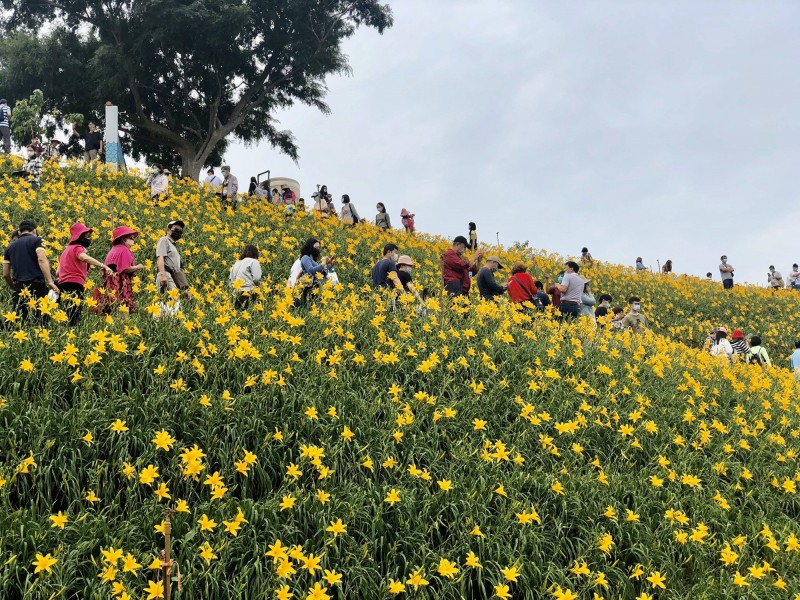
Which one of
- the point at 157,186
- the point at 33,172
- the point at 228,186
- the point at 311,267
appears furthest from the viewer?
the point at 228,186

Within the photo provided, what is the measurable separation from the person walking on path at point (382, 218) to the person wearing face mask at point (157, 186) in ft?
18.1

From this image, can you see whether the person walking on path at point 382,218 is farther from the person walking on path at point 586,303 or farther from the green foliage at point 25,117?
the green foliage at point 25,117

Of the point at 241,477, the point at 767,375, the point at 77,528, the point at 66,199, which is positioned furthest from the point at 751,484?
the point at 66,199

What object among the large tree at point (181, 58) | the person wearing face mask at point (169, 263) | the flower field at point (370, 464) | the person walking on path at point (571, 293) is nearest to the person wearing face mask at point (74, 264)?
the flower field at point (370, 464)

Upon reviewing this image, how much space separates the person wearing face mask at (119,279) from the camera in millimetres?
5881

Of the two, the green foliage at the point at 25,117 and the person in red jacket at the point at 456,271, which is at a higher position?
the green foliage at the point at 25,117

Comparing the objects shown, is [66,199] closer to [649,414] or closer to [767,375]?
[649,414]

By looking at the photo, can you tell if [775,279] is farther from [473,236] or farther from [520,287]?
[520,287]

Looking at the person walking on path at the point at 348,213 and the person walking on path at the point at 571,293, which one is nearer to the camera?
the person walking on path at the point at 571,293

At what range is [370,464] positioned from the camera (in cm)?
428

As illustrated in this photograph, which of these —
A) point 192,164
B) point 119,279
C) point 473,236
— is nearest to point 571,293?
point 119,279

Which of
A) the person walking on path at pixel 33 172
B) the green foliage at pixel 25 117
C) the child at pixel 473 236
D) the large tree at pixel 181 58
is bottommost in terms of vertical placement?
the child at pixel 473 236

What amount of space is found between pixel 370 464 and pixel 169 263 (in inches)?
159

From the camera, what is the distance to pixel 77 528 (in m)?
3.41
